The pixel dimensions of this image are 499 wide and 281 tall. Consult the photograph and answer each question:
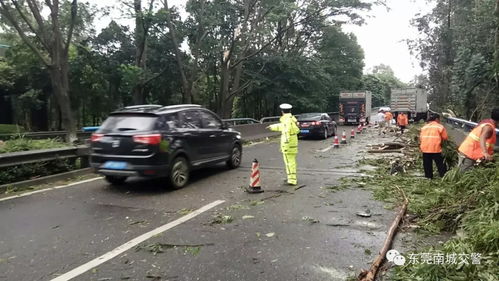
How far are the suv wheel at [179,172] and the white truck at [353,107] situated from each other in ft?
93.0

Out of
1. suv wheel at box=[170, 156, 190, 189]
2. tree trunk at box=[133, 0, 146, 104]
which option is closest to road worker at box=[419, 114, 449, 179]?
suv wheel at box=[170, 156, 190, 189]

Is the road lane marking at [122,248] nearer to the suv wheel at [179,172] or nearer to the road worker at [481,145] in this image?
the suv wheel at [179,172]

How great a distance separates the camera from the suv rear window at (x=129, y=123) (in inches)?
301

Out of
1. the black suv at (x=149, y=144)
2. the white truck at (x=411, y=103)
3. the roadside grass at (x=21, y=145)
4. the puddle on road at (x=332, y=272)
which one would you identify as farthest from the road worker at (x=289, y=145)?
the white truck at (x=411, y=103)

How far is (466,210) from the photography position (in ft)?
17.2

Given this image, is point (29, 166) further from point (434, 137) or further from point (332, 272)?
point (434, 137)

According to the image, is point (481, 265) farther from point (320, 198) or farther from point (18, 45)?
point (18, 45)

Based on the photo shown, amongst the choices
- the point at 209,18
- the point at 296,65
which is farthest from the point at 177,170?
the point at 296,65

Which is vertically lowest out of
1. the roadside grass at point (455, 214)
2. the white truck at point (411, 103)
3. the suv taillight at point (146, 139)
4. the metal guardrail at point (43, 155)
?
the roadside grass at point (455, 214)

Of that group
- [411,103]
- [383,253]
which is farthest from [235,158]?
[411,103]

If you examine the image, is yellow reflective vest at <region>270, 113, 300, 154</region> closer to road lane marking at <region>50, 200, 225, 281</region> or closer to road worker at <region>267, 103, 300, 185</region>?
road worker at <region>267, 103, 300, 185</region>

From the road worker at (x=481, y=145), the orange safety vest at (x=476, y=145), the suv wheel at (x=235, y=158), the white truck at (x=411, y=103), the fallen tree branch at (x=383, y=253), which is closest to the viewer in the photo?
the fallen tree branch at (x=383, y=253)

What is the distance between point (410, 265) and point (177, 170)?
523 cm

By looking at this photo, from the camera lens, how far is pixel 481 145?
638 cm
